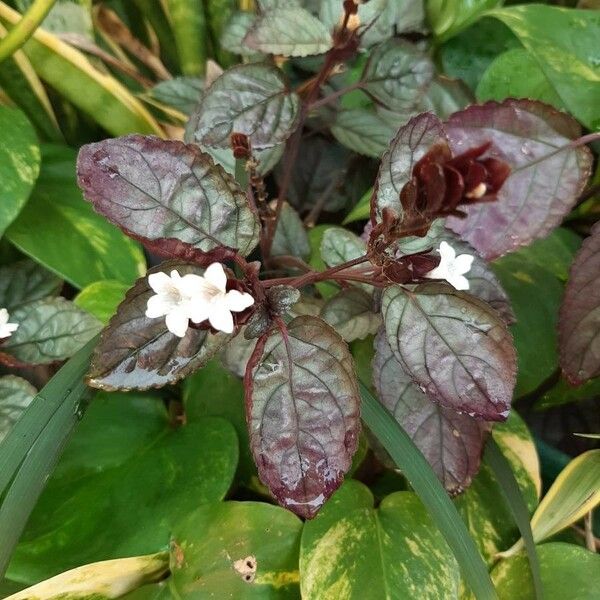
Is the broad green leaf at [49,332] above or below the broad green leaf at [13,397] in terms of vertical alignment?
above

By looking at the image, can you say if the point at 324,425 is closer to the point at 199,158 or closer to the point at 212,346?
the point at 212,346

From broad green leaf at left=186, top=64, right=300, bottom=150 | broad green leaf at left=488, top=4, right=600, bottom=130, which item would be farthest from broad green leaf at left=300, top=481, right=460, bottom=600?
broad green leaf at left=488, top=4, right=600, bottom=130

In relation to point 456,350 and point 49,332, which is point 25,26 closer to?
point 49,332

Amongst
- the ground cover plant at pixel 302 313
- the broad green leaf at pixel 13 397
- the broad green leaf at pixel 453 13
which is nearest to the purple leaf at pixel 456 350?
the ground cover plant at pixel 302 313

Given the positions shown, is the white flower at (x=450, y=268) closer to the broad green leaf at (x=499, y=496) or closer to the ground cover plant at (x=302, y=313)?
the ground cover plant at (x=302, y=313)

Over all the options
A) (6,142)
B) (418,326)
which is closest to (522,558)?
(418,326)

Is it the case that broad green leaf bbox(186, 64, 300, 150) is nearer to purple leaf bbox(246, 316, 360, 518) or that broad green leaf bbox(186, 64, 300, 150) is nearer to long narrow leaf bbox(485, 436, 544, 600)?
purple leaf bbox(246, 316, 360, 518)

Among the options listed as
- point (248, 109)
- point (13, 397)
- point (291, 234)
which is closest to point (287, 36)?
point (248, 109)
